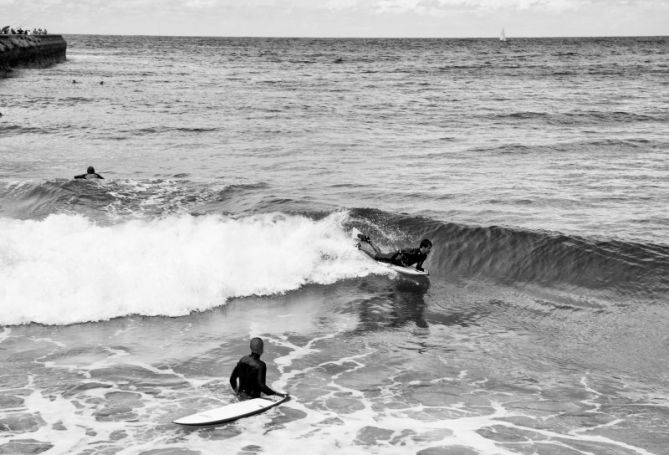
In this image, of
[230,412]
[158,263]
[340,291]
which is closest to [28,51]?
[158,263]

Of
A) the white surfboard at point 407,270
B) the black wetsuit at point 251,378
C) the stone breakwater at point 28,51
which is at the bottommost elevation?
the black wetsuit at point 251,378

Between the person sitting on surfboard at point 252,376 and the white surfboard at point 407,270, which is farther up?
the white surfboard at point 407,270

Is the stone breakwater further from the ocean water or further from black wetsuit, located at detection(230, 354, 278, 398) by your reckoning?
black wetsuit, located at detection(230, 354, 278, 398)

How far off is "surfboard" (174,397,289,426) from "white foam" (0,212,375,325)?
476 centimetres

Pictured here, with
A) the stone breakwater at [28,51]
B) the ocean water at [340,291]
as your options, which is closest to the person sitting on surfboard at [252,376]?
the ocean water at [340,291]

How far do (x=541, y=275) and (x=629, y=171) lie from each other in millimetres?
10352

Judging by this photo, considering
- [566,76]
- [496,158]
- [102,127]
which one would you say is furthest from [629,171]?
[566,76]

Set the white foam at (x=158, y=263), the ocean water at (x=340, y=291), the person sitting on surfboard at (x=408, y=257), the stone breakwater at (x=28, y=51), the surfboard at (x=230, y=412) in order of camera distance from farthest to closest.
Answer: the stone breakwater at (x=28, y=51), the person sitting on surfboard at (x=408, y=257), the white foam at (x=158, y=263), the ocean water at (x=340, y=291), the surfboard at (x=230, y=412)

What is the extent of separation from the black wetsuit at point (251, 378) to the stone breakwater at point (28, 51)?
64.3 meters

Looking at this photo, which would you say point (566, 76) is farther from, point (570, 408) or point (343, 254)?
point (570, 408)

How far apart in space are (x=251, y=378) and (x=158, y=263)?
6752 mm

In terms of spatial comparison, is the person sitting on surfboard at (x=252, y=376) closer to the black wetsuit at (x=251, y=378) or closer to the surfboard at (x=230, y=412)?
the black wetsuit at (x=251, y=378)

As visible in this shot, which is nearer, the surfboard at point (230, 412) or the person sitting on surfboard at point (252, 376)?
the surfboard at point (230, 412)

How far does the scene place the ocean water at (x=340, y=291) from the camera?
10086mm
